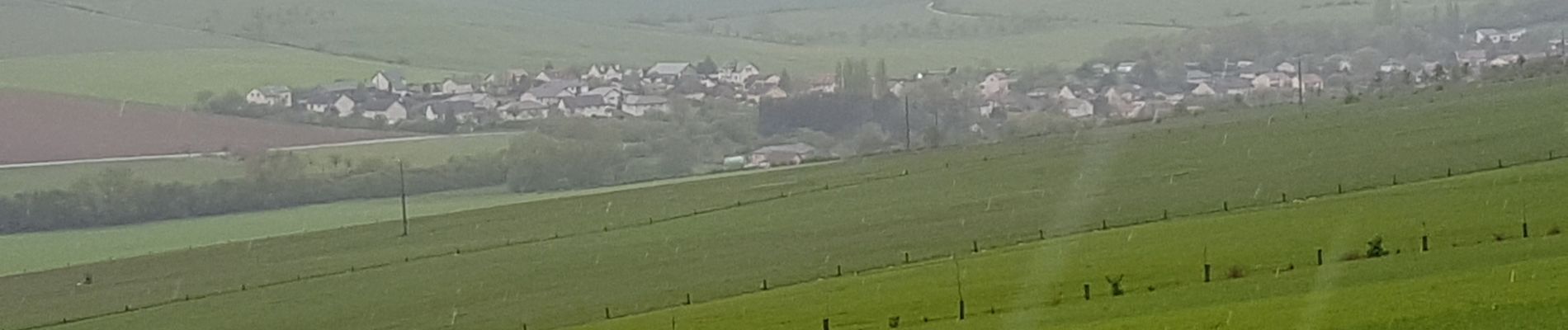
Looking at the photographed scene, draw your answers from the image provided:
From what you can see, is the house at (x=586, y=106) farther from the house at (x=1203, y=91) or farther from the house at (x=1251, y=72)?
the house at (x=1251, y=72)

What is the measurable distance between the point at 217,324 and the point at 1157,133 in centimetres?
4153

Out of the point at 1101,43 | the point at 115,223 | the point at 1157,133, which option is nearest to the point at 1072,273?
the point at 1157,133

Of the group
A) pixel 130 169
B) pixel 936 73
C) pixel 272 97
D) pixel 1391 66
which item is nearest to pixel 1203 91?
pixel 1391 66

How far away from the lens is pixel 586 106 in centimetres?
13125

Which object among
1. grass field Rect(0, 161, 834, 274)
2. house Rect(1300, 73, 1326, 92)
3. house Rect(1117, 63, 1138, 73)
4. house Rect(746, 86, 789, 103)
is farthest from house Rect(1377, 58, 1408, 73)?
grass field Rect(0, 161, 834, 274)

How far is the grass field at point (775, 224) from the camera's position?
53.3 meters

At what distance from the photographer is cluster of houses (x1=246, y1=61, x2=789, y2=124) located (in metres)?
123

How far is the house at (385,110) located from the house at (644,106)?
531 inches

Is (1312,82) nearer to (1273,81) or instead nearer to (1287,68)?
(1273,81)

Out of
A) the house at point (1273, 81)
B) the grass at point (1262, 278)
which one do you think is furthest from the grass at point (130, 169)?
the grass at point (1262, 278)

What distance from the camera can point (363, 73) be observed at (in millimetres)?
138250

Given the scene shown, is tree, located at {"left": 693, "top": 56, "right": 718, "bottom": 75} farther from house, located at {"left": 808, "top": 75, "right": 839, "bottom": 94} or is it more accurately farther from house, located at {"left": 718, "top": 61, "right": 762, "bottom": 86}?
house, located at {"left": 808, "top": 75, "right": 839, "bottom": 94}

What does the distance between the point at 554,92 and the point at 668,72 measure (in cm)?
1568

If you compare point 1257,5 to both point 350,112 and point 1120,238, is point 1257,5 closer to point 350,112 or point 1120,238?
point 350,112
